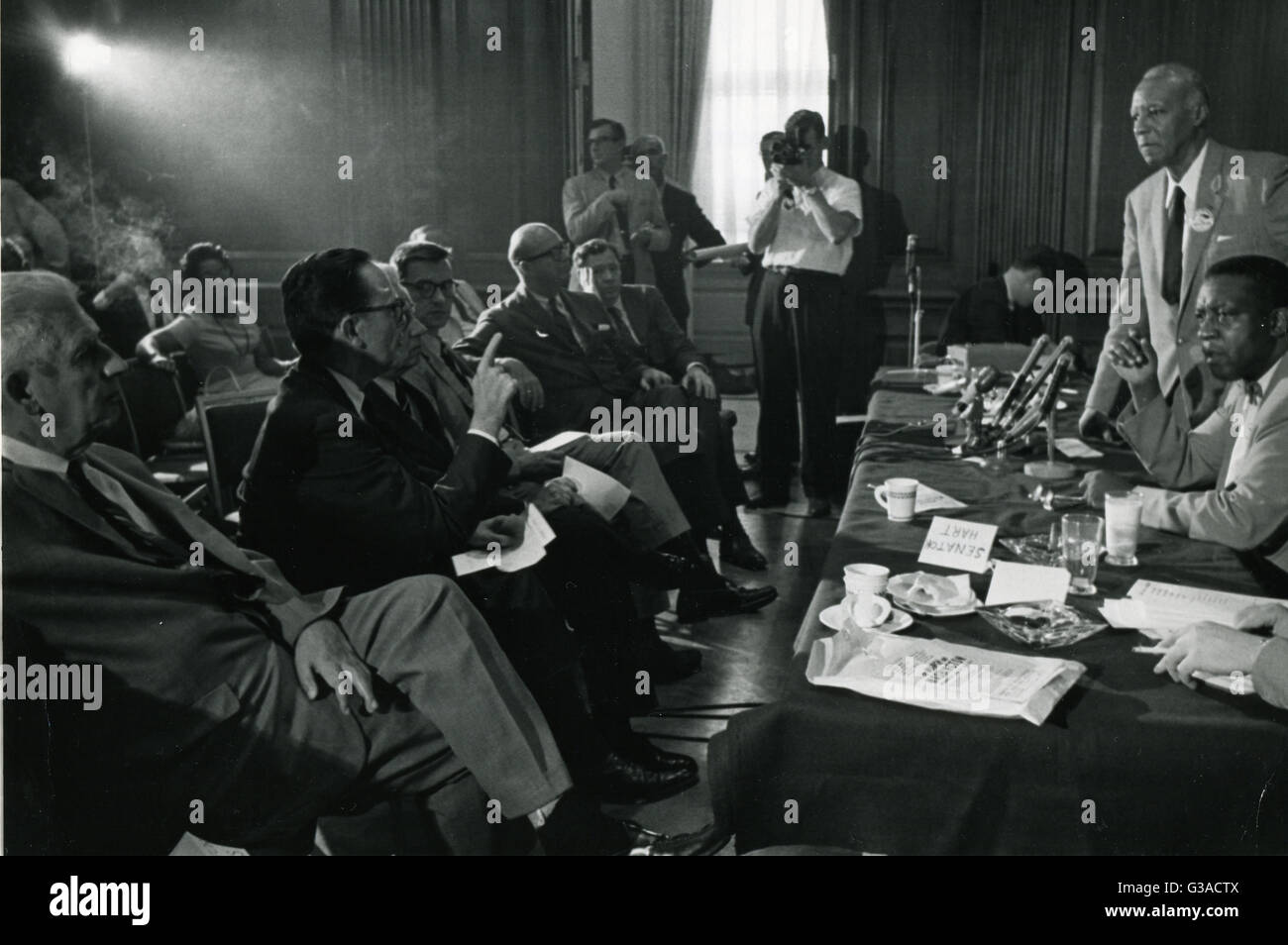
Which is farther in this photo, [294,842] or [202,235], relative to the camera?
[202,235]

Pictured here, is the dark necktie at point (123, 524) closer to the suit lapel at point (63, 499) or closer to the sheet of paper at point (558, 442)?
the suit lapel at point (63, 499)

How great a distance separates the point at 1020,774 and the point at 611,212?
4.38 meters

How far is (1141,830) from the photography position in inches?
50.7

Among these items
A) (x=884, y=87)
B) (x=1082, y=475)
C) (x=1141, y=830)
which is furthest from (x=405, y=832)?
(x=884, y=87)

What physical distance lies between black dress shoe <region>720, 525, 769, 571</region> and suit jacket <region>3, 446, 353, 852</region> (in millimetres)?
2385

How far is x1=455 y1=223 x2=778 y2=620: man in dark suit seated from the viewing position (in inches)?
151

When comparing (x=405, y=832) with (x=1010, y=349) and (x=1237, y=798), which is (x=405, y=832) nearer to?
(x=1237, y=798)

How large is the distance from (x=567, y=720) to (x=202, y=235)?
437cm

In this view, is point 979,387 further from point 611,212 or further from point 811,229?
point 611,212

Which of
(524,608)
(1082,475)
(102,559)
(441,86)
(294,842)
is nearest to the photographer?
(102,559)

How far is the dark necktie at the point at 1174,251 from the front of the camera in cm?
310

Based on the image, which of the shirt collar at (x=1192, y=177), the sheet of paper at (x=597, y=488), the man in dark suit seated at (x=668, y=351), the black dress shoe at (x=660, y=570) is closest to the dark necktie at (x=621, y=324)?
the man in dark suit seated at (x=668, y=351)

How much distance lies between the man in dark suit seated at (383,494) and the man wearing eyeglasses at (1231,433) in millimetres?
1131

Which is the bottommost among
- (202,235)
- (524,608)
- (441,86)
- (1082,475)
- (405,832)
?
(405,832)
